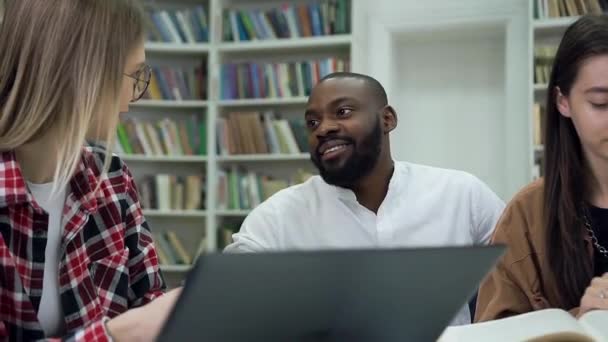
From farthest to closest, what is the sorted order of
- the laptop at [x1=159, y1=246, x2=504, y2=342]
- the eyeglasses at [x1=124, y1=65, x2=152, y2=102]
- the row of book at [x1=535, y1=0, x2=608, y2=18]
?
the row of book at [x1=535, y1=0, x2=608, y2=18] < the eyeglasses at [x1=124, y1=65, x2=152, y2=102] < the laptop at [x1=159, y1=246, x2=504, y2=342]

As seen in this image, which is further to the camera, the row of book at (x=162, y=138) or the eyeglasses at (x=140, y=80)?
the row of book at (x=162, y=138)

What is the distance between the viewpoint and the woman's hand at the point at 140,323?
2.51ft

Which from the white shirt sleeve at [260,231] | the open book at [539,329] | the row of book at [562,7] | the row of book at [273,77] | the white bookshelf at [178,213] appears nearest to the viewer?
the open book at [539,329]

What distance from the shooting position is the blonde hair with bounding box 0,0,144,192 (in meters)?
0.91

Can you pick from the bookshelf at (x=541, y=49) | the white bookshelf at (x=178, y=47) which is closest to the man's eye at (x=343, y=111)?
the bookshelf at (x=541, y=49)

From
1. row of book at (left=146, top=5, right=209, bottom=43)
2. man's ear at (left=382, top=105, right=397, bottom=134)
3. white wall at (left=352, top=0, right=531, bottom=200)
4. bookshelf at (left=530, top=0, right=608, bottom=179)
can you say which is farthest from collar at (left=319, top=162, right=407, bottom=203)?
row of book at (left=146, top=5, right=209, bottom=43)

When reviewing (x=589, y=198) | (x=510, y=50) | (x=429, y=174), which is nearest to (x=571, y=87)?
(x=589, y=198)

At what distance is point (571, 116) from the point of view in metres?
1.29

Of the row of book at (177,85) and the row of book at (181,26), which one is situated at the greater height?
the row of book at (181,26)

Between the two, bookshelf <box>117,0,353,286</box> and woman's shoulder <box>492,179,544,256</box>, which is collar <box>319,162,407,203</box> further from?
bookshelf <box>117,0,353,286</box>

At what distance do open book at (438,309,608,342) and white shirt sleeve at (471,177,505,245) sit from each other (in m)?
0.87

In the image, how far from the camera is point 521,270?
1228 mm

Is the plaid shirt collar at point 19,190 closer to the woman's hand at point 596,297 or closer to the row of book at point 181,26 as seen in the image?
the woman's hand at point 596,297

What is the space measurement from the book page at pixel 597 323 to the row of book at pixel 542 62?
119 inches
